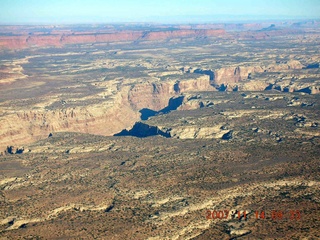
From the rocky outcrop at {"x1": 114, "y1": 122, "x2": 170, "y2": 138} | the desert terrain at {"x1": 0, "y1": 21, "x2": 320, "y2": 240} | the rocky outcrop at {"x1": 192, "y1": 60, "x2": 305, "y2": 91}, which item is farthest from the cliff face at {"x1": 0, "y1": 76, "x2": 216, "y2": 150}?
the rocky outcrop at {"x1": 192, "y1": 60, "x2": 305, "y2": 91}

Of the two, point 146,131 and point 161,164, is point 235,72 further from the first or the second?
point 161,164

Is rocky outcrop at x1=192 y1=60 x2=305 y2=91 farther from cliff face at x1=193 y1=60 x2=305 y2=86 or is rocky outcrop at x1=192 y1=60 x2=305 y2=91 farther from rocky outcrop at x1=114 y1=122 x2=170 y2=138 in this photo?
rocky outcrop at x1=114 y1=122 x2=170 y2=138

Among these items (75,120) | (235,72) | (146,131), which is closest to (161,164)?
(146,131)

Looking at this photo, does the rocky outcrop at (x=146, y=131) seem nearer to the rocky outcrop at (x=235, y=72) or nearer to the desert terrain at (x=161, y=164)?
the desert terrain at (x=161, y=164)

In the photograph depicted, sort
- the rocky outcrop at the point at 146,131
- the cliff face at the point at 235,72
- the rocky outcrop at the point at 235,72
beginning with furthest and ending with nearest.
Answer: the cliff face at the point at 235,72 → the rocky outcrop at the point at 235,72 → the rocky outcrop at the point at 146,131

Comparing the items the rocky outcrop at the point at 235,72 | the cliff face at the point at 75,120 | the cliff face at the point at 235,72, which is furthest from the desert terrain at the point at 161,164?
the cliff face at the point at 235,72

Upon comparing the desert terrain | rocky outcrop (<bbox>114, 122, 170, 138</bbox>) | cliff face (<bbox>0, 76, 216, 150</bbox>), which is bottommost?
cliff face (<bbox>0, 76, 216, 150</bbox>)

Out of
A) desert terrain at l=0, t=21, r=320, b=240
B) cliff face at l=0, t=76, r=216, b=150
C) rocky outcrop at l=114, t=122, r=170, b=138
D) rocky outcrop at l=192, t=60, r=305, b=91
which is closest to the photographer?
desert terrain at l=0, t=21, r=320, b=240

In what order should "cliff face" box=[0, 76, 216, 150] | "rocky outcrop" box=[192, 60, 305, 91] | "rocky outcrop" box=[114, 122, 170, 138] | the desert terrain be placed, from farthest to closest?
"rocky outcrop" box=[192, 60, 305, 91] < "cliff face" box=[0, 76, 216, 150] < "rocky outcrop" box=[114, 122, 170, 138] < the desert terrain

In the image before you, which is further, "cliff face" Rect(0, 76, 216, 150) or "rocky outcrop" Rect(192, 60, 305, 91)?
"rocky outcrop" Rect(192, 60, 305, 91)

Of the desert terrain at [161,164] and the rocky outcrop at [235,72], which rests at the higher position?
the desert terrain at [161,164]

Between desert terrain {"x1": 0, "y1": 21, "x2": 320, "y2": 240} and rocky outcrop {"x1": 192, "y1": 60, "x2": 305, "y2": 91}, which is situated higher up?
desert terrain {"x1": 0, "y1": 21, "x2": 320, "y2": 240}

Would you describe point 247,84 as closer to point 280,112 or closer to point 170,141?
point 280,112
